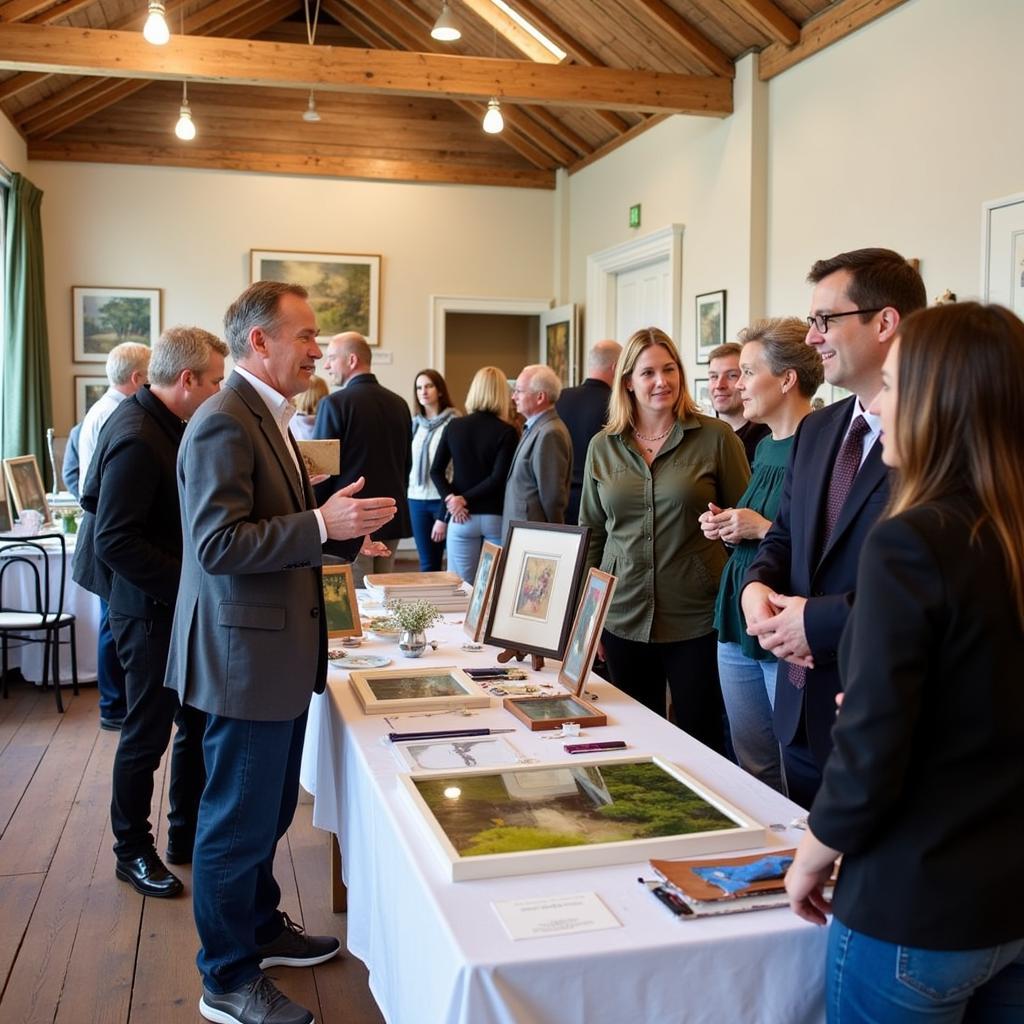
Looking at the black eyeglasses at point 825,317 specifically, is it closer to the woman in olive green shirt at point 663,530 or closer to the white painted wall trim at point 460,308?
the woman in olive green shirt at point 663,530

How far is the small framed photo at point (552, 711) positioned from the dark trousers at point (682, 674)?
0.56 meters

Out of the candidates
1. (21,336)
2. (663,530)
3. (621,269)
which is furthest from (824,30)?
(21,336)

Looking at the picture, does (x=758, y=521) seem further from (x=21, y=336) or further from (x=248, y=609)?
(x=21, y=336)

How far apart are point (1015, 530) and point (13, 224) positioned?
915 cm

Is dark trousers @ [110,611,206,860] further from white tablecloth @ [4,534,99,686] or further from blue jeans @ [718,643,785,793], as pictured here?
white tablecloth @ [4,534,99,686]

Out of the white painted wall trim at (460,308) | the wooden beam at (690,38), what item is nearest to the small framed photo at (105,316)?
the white painted wall trim at (460,308)

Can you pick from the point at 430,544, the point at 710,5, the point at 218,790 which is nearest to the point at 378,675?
the point at 218,790

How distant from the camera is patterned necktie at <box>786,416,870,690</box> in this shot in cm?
206

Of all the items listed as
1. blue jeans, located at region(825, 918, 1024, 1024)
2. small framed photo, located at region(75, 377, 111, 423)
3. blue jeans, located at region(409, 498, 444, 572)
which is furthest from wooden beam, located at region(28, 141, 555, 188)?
blue jeans, located at region(825, 918, 1024, 1024)

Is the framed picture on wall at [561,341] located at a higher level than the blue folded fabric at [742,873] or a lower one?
higher

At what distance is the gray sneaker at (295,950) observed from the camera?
2.83 m

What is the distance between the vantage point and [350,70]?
734cm

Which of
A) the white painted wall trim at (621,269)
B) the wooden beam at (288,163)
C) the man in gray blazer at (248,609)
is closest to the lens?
the man in gray blazer at (248,609)

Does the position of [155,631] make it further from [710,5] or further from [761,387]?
[710,5]
